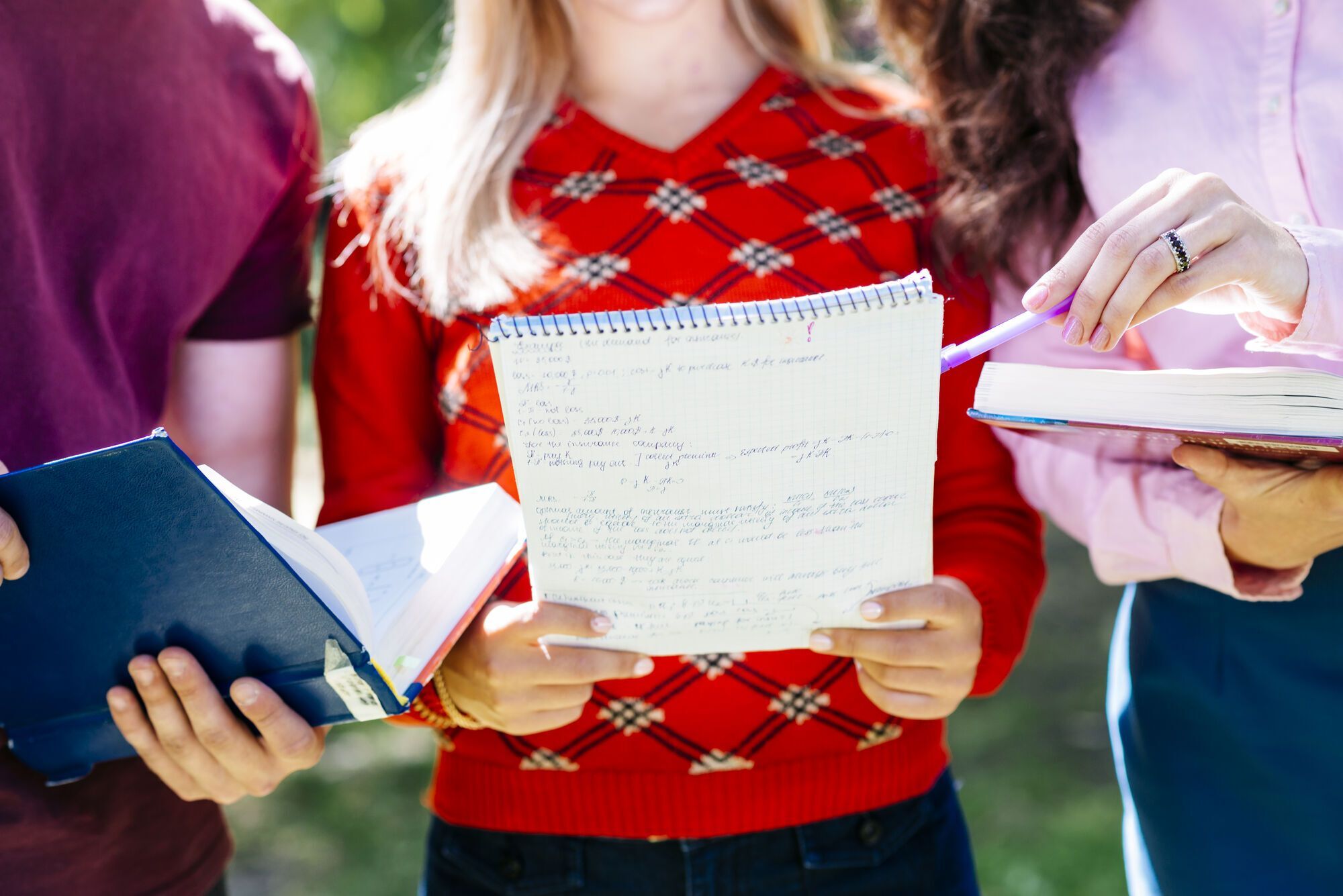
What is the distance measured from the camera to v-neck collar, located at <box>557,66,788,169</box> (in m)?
1.45

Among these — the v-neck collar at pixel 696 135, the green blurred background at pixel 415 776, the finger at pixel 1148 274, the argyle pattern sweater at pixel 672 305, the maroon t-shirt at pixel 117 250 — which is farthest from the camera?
the green blurred background at pixel 415 776

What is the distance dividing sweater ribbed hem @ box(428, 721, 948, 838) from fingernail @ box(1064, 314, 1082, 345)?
2.00 feet

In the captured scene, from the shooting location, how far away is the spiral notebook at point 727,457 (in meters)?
0.96

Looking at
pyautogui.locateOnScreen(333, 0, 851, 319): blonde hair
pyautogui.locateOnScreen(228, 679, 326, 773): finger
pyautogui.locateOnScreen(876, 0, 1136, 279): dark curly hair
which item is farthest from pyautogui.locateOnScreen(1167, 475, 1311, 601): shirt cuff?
pyautogui.locateOnScreen(228, 679, 326, 773): finger

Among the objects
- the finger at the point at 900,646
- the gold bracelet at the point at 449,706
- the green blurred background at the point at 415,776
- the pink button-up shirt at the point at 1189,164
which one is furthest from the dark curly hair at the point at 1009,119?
the green blurred background at the point at 415,776

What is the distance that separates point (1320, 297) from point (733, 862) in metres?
0.83

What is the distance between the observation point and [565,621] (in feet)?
3.61

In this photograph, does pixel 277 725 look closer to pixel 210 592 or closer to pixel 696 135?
pixel 210 592

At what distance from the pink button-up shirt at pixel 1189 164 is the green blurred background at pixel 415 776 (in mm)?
1571

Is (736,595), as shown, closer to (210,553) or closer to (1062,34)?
(210,553)

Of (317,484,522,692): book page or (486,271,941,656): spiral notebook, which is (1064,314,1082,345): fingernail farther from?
(317,484,522,692): book page

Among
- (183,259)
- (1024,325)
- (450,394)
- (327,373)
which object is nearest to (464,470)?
(450,394)

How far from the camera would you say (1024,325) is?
3.11 feet

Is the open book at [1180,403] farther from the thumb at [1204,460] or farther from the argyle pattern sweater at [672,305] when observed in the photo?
the argyle pattern sweater at [672,305]
